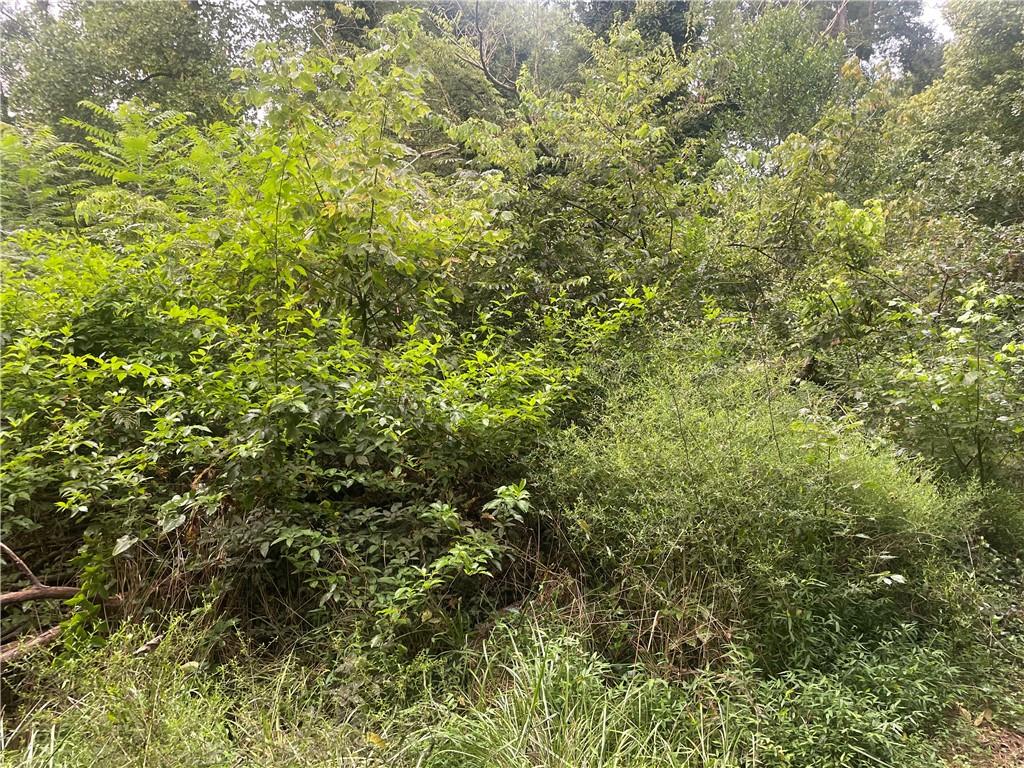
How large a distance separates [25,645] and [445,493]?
5.43 feet

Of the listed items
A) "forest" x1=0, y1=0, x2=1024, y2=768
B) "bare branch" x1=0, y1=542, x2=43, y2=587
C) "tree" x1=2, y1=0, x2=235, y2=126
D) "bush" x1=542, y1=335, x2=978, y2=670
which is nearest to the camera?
"forest" x1=0, y1=0, x2=1024, y2=768

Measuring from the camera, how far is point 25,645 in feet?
6.35

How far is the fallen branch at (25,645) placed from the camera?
1.89 m

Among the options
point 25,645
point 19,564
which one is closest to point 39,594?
point 19,564

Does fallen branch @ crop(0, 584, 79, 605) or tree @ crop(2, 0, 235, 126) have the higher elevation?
tree @ crop(2, 0, 235, 126)

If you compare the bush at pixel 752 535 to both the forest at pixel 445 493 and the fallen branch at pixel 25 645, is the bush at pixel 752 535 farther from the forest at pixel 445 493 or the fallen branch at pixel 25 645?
the fallen branch at pixel 25 645

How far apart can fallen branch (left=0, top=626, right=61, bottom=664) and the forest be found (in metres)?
0.01

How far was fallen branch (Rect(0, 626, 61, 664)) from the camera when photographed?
1892 mm

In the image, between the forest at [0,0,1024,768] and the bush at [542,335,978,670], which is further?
the bush at [542,335,978,670]

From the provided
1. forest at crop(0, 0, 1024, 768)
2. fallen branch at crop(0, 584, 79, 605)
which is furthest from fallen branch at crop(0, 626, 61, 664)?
fallen branch at crop(0, 584, 79, 605)

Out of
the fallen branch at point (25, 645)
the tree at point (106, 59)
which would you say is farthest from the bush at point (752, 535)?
the tree at point (106, 59)

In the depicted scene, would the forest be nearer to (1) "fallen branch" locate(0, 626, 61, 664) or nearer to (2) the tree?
(1) "fallen branch" locate(0, 626, 61, 664)

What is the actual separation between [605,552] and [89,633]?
215 cm

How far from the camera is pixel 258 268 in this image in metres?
3.04
